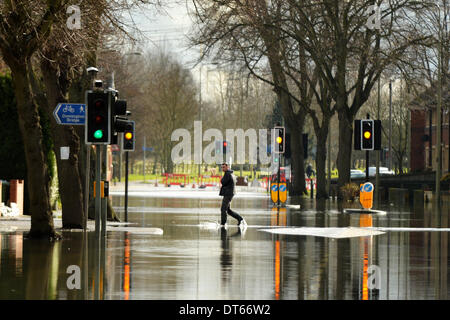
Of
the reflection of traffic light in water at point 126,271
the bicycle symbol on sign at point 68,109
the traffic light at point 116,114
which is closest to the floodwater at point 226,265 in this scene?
the reflection of traffic light in water at point 126,271

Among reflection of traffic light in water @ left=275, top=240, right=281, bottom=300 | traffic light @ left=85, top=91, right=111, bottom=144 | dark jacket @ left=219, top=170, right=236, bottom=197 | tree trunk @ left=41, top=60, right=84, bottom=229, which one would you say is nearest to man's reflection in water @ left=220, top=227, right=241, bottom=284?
reflection of traffic light in water @ left=275, top=240, right=281, bottom=300

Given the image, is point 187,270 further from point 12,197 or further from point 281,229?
point 12,197

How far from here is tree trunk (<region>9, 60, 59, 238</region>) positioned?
2189 centimetres

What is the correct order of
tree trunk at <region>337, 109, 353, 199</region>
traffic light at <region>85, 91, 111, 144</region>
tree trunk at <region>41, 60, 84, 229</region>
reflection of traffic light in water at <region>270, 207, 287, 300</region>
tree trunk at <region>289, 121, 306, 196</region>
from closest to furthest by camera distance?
1. reflection of traffic light in water at <region>270, 207, 287, 300</region>
2. traffic light at <region>85, 91, 111, 144</region>
3. tree trunk at <region>41, 60, 84, 229</region>
4. tree trunk at <region>337, 109, 353, 199</region>
5. tree trunk at <region>289, 121, 306, 196</region>

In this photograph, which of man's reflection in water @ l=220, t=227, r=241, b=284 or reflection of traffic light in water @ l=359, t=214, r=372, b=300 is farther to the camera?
man's reflection in water @ l=220, t=227, r=241, b=284

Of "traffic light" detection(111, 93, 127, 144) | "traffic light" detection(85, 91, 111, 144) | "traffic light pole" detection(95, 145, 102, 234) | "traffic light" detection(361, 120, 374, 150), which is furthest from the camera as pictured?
"traffic light" detection(361, 120, 374, 150)

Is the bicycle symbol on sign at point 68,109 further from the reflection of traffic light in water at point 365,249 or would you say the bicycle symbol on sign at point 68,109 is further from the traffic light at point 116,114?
the reflection of traffic light in water at point 365,249

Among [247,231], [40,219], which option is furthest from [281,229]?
[40,219]

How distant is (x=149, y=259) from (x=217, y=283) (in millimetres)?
3968

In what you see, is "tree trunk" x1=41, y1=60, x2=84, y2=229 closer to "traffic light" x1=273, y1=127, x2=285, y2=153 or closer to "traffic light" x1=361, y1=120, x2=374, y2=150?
"traffic light" x1=361, y1=120, x2=374, y2=150

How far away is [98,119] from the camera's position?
1680cm

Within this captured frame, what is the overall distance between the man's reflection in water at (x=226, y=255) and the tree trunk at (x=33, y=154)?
3.94m

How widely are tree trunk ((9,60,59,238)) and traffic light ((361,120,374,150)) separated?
1746cm

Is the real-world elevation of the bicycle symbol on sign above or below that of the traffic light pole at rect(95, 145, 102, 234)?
above
